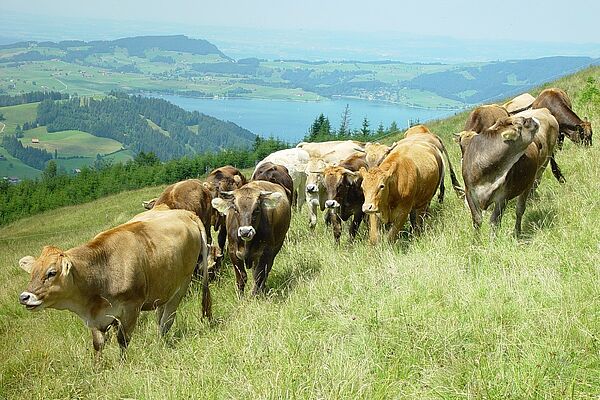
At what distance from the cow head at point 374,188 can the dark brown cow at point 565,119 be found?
7.54 meters

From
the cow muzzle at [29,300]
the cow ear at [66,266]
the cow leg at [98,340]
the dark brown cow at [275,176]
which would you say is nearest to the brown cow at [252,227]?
the cow leg at [98,340]

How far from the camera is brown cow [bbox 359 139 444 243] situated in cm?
858

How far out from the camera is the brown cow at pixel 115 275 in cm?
632

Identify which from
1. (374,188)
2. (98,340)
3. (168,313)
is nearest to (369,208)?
(374,188)

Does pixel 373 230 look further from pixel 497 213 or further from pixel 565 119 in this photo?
pixel 565 119

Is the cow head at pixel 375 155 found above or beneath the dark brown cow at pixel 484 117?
beneath

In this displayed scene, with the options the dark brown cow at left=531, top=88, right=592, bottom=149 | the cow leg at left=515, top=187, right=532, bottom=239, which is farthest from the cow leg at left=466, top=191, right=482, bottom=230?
the dark brown cow at left=531, top=88, right=592, bottom=149

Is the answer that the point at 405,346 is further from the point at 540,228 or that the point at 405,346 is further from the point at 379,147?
the point at 379,147

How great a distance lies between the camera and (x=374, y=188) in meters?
8.52

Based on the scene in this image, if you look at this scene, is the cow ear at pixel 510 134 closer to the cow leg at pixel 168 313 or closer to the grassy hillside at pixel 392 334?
the grassy hillside at pixel 392 334

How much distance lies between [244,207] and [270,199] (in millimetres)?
476

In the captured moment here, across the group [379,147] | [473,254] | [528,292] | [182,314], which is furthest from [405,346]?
[379,147]

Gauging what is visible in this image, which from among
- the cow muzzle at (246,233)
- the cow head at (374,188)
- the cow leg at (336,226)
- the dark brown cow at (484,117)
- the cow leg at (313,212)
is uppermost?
A: the dark brown cow at (484,117)

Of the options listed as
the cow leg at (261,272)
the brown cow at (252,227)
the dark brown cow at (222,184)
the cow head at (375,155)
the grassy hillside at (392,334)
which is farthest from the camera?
the cow head at (375,155)
